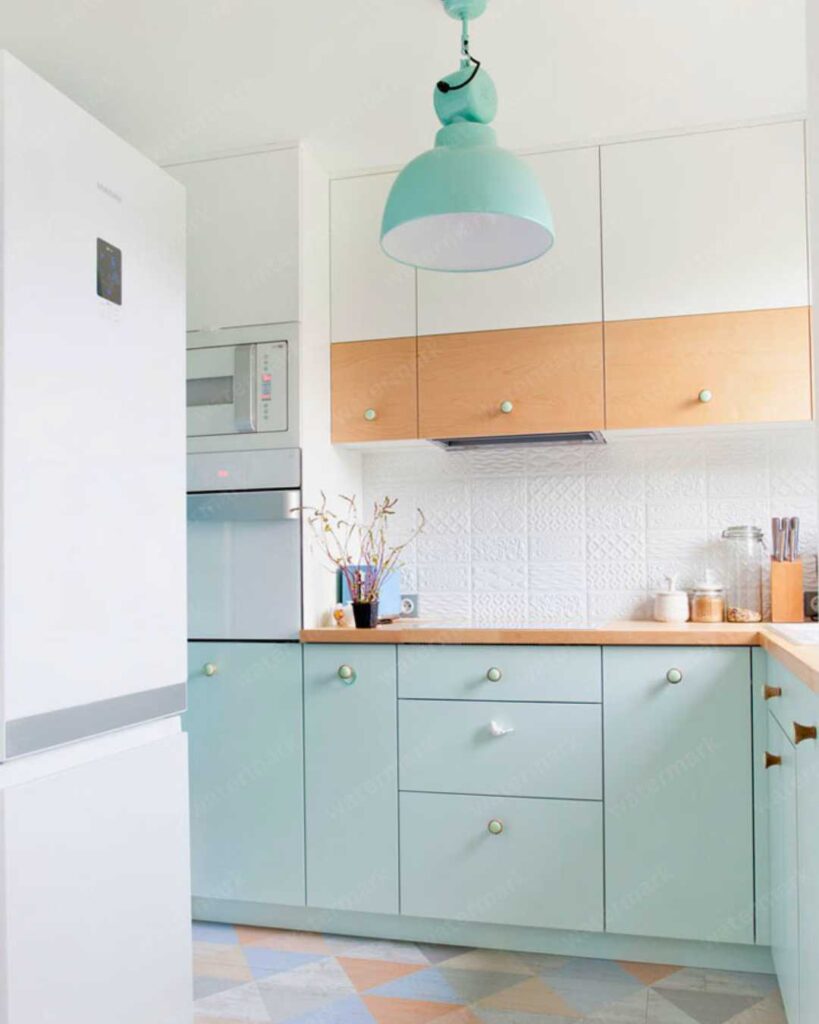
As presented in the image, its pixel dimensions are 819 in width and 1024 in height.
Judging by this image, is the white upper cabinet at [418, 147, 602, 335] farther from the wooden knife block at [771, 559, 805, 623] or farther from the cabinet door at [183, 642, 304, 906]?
the cabinet door at [183, 642, 304, 906]

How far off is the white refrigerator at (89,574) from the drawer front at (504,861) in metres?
0.83

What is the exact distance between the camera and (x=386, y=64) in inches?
97.8

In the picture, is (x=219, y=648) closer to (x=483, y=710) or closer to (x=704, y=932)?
(x=483, y=710)

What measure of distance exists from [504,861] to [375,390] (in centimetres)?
148

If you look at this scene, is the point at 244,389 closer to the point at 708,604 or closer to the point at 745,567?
the point at 708,604

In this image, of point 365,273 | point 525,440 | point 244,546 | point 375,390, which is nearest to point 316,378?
point 375,390

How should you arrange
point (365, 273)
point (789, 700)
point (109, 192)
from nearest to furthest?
point (109, 192), point (789, 700), point (365, 273)

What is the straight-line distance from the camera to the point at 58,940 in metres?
1.68

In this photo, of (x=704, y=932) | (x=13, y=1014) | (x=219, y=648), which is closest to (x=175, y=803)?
(x=13, y=1014)

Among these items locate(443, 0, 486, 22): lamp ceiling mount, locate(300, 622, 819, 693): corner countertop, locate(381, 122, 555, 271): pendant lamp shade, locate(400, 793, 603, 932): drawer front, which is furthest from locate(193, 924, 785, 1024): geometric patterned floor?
locate(443, 0, 486, 22): lamp ceiling mount

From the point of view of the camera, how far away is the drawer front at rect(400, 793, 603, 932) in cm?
262

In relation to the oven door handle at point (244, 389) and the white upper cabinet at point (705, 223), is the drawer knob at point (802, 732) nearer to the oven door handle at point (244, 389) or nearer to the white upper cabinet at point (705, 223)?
the white upper cabinet at point (705, 223)

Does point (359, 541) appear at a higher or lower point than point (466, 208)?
lower

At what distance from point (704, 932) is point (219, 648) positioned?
5.16ft
